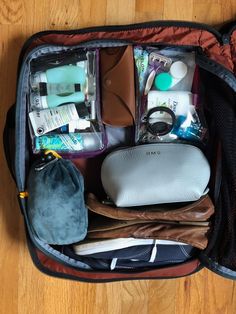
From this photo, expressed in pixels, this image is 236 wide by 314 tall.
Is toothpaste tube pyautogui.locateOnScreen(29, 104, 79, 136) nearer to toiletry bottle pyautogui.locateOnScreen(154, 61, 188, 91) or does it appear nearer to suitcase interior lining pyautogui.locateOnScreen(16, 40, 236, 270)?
suitcase interior lining pyautogui.locateOnScreen(16, 40, 236, 270)

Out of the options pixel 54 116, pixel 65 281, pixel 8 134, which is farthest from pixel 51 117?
pixel 65 281

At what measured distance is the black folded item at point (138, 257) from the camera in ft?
3.23

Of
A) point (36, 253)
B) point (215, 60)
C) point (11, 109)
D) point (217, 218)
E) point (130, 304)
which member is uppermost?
point (215, 60)

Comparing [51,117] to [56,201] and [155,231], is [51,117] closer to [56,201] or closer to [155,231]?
[56,201]

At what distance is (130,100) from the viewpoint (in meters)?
0.93

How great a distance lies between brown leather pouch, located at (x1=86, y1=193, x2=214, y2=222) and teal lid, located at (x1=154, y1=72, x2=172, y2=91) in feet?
0.80

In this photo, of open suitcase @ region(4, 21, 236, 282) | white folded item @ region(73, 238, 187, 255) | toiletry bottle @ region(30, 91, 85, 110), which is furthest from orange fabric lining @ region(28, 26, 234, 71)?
white folded item @ region(73, 238, 187, 255)

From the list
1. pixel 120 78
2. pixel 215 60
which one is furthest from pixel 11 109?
pixel 215 60

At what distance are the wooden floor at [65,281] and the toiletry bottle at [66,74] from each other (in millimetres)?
141

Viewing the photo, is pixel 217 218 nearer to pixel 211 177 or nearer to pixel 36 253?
pixel 211 177

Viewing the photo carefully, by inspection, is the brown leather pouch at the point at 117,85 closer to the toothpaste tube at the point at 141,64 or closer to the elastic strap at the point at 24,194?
the toothpaste tube at the point at 141,64

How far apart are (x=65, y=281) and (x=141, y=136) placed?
1.39 feet

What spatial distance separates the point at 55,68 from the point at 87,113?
114mm

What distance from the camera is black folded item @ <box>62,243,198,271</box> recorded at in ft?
3.23
